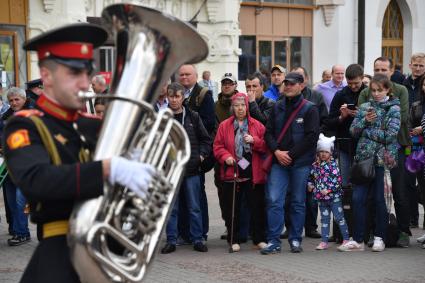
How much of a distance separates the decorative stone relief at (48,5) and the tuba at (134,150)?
12812 millimetres

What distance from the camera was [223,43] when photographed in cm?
1952

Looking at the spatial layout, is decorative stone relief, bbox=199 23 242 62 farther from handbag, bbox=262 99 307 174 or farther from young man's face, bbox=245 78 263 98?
handbag, bbox=262 99 307 174

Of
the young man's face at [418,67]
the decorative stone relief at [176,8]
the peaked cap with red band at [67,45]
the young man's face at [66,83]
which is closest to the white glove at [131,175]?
the young man's face at [66,83]

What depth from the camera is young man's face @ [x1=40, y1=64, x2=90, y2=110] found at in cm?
340

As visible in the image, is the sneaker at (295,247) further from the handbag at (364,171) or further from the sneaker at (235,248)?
the handbag at (364,171)

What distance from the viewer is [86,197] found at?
3225mm

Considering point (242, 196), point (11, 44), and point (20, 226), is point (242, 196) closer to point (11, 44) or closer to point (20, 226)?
point (20, 226)

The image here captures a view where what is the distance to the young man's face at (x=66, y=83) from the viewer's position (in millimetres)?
3402

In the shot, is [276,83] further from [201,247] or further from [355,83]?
[201,247]

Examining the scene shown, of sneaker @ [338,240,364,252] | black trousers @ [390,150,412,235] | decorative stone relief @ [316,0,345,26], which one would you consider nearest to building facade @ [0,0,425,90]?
decorative stone relief @ [316,0,345,26]

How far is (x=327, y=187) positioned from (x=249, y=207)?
846mm

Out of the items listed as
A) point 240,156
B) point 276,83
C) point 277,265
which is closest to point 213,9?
point 276,83

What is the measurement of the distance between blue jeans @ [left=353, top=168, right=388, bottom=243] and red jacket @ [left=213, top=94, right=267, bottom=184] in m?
0.96

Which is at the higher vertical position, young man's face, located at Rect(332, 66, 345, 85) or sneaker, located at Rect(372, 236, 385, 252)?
young man's face, located at Rect(332, 66, 345, 85)
